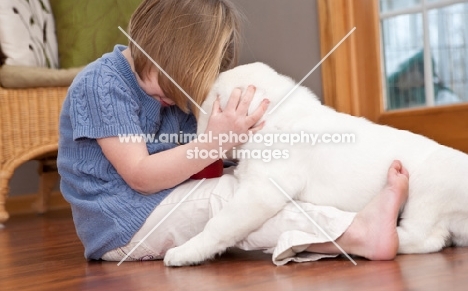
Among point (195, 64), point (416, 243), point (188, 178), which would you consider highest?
point (195, 64)

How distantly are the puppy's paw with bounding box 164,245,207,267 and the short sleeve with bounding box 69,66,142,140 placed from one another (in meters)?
0.26

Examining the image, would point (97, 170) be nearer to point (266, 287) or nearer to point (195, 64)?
point (195, 64)

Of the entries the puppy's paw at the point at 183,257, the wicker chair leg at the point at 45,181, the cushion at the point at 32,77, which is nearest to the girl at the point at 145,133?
the puppy's paw at the point at 183,257

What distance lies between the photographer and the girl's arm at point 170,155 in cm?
123

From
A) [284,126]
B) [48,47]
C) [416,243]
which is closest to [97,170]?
[284,126]

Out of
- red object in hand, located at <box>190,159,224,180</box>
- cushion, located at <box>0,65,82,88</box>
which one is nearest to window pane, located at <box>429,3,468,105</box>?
red object in hand, located at <box>190,159,224,180</box>

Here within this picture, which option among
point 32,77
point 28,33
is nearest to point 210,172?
point 32,77

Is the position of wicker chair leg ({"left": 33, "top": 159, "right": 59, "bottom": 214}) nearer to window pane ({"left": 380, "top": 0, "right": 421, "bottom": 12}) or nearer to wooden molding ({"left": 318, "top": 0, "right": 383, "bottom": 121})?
wooden molding ({"left": 318, "top": 0, "right": 383, "bottom": 121})

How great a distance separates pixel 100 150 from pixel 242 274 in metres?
0.43

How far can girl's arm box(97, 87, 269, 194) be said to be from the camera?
48.5 inches

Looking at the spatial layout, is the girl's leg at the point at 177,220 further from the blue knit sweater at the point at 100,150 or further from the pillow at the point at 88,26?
the pillow at the point at 88,26

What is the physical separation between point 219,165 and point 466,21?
1116mm

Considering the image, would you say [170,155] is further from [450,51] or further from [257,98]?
[450,51]

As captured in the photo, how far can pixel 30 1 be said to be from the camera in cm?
287
